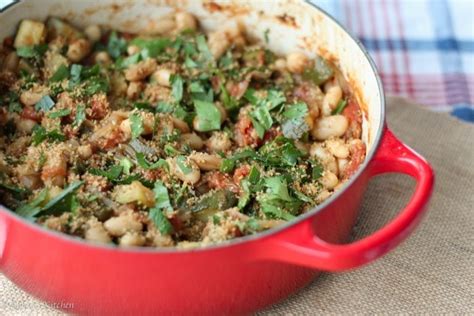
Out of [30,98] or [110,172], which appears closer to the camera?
[110,172]

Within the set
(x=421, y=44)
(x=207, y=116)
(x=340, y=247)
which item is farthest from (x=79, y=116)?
(x=421, y=44)

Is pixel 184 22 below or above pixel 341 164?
above

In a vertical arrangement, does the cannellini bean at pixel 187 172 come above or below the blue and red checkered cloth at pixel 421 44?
above

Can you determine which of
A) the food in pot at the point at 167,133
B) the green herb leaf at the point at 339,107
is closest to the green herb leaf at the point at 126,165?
the food in pot at the point at 167,133

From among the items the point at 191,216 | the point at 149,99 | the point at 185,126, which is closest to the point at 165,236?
the point at 191,216

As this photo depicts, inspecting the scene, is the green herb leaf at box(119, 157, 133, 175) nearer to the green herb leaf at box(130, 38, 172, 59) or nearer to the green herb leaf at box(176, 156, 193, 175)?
the green herb leaf at box(176, 156, 193, 175)

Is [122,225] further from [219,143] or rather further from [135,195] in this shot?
[219,143]

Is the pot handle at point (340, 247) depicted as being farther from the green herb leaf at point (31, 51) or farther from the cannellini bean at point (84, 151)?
the green herb leaf at point (31, 51)
